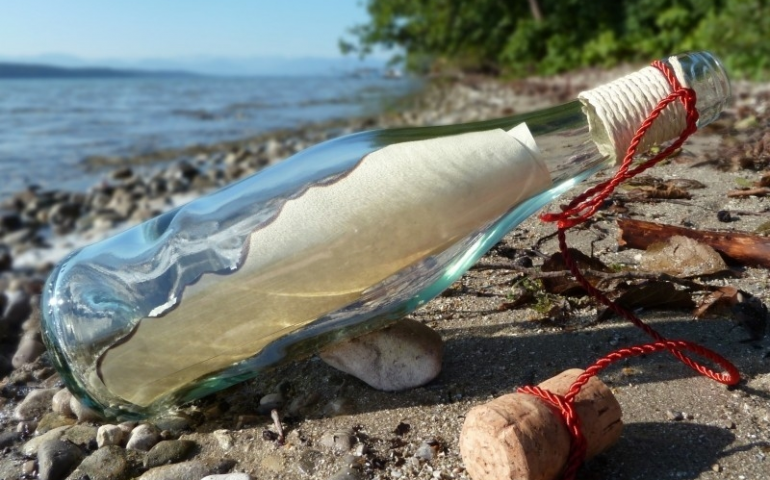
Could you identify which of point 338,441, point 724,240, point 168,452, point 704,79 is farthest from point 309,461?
point 724,240

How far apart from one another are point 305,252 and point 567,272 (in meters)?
0.81

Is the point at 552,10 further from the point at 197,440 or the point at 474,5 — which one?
the point at 197,440

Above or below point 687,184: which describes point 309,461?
below

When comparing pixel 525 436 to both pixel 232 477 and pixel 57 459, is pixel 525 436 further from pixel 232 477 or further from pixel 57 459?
pixel 57 459

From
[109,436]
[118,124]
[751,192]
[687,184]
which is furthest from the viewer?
[118,124]

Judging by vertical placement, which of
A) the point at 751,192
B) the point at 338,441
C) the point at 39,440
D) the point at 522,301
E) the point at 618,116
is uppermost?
Result: the point at 618,116

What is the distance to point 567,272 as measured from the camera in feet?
6.39

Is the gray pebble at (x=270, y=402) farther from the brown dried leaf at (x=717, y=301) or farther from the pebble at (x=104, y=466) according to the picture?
the brown dried leaf at (x=717, y=301)

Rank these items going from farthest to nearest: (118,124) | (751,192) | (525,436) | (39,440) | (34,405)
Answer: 1. (118,124)
2. (751,192)
3. (34,405)
4. (39,440)
5. (525,436)

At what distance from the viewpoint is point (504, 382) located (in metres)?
1.66

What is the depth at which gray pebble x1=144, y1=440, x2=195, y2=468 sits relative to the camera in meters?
1.63

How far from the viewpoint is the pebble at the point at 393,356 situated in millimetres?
1654

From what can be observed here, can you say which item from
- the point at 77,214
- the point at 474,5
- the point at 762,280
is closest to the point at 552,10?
the point at 474,5

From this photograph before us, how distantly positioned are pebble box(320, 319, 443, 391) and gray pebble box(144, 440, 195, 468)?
365mm
